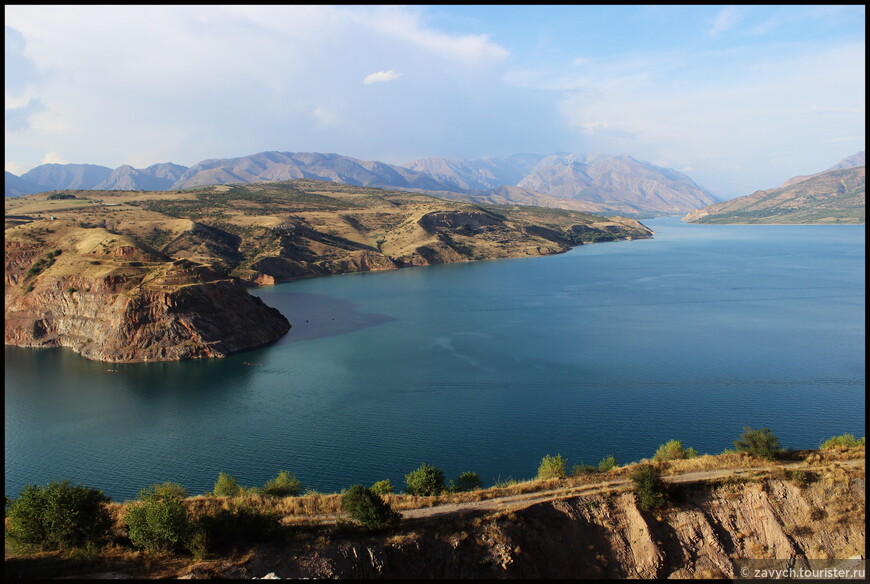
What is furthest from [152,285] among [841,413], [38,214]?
[38,214]

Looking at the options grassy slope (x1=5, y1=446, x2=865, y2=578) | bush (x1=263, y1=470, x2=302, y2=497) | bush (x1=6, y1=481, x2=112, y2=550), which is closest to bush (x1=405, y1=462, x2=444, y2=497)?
grassy slope (x1=5, y1=446, x2=865, y2=578)

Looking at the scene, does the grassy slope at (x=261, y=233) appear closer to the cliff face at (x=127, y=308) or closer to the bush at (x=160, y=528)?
the cliff face at (x=127, y=308)

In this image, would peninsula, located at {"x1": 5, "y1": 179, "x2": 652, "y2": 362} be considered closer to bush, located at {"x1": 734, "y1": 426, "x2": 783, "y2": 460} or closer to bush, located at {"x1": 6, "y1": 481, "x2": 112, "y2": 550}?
bush, located at {"x1": 6, "y1": 481, "x2": 112, "y2": 550}

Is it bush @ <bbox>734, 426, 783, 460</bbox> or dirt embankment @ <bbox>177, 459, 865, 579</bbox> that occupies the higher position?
bush @ <bbox>734, 426, 783, 460</bbox>

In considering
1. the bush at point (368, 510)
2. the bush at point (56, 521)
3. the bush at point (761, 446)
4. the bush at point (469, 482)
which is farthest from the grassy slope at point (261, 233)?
the bush at point (761, 446)

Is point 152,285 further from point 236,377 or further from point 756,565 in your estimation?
point 756,565
